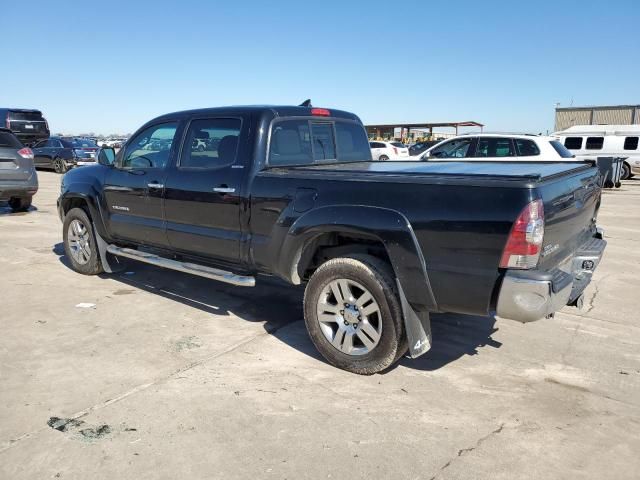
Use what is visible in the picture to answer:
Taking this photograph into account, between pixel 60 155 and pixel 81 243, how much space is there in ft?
58.7

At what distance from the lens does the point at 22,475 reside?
265 centimetres

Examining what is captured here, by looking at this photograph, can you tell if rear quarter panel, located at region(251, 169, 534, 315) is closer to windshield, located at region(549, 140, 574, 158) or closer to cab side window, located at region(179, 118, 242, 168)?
cab side window, located at region(179, 118, 242, 168)

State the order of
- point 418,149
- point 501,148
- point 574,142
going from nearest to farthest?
point 501,148, point 574,142, point 418,149

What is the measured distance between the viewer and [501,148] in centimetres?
1166

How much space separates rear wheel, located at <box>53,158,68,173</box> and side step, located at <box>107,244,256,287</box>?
724 inches

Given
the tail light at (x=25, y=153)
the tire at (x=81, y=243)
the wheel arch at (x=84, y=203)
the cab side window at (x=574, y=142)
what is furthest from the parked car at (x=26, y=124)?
the cab side window at (x=574, y=142)

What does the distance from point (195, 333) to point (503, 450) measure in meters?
2.70

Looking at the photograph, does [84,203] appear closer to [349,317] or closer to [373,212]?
[349,317]

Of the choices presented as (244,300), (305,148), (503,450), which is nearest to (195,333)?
(244,300)

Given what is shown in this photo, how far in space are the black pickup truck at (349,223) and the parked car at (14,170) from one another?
229 inches

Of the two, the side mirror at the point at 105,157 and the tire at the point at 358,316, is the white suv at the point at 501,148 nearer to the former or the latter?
the side mirror at the point at 105,157

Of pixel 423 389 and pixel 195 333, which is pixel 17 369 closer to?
pixel 195 333

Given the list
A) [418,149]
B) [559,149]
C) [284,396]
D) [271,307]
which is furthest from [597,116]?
[284,396]

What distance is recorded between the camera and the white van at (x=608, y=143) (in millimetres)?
20531
